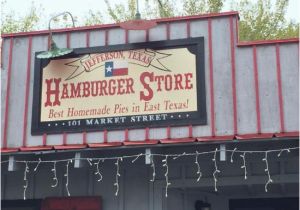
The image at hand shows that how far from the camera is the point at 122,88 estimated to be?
10.6m

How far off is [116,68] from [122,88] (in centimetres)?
47

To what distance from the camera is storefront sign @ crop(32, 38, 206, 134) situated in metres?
10.2

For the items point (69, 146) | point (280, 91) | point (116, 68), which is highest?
point (116, 68)

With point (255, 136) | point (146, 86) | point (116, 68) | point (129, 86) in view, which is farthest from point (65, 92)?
point (255, 136)

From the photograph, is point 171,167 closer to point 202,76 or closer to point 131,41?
point 202,76

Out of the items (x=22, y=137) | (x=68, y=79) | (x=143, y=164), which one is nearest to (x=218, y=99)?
(x=143, y=164)

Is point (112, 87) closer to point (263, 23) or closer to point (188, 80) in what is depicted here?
point (188, 80)

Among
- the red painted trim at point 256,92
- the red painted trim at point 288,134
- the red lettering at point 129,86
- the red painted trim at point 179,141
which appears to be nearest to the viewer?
the red painted trim at point 288,134

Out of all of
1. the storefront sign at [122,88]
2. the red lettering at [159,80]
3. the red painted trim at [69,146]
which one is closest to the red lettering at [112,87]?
the storefront sign at [122,88]

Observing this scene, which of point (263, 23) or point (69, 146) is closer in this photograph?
point (69, 146)

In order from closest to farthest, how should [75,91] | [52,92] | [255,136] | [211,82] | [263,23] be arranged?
1. [255,136]
2. [211,82]
3. [75,91]
4. [52,92]
5. [263,23]

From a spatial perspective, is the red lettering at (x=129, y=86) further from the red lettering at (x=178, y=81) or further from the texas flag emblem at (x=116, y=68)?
the red lettering at (x=178, y=81)

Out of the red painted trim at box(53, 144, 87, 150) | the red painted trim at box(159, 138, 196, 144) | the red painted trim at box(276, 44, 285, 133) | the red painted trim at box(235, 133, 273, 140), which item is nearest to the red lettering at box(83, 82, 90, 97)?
the red painted trim at box(53, 144, 87, 150)

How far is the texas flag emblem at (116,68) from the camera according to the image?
421 inches
